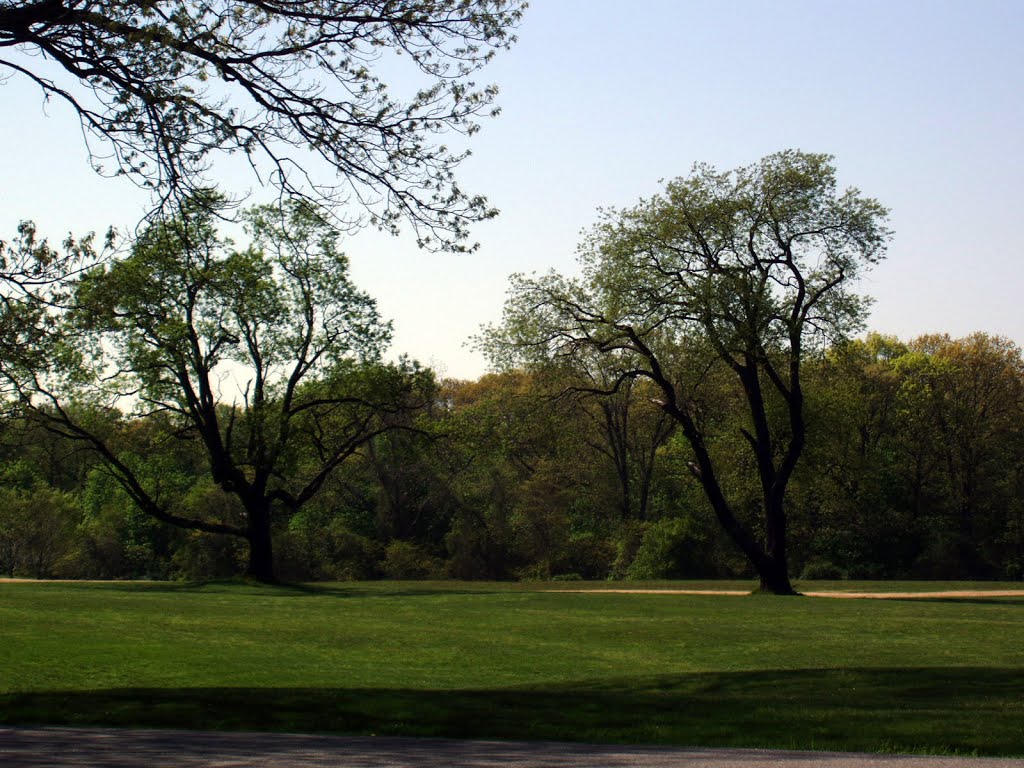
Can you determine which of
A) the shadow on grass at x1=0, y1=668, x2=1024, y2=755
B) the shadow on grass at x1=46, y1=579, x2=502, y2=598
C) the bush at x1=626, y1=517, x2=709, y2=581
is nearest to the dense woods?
the bush at x1=626, y1=517, x2=709, y2=581

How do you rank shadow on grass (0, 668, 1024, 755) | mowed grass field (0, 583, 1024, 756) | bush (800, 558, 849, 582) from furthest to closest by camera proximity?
bush (800, 558, 849, 582) < mowed grass field (0, 583, 1024, 756) < shadow on grass (0, 668, 1024, 755)

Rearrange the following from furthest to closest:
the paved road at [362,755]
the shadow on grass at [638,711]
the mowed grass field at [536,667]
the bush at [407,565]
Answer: the bush at [407,565]
the mowed grass field at [536,667]
the shadow on grass at [638,711]
the paved road at [362,755]

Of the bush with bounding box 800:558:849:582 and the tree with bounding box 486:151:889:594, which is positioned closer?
the tree with bounding box 486:151:889:594

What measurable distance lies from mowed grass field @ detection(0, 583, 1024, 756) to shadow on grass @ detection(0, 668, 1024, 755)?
0.13 ft

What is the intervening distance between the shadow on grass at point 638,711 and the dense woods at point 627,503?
34141 mm

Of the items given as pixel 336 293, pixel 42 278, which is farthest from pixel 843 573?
pixel 42 278

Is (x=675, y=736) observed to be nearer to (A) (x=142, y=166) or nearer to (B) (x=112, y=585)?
(A) (x=142, y=166)

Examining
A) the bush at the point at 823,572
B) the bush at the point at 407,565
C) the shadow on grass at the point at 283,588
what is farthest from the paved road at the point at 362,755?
the bush at the point at 407,565

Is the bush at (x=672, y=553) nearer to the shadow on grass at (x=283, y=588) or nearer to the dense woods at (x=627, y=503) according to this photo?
the dense woods at (x=627, y=503)

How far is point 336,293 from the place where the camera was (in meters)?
43.9

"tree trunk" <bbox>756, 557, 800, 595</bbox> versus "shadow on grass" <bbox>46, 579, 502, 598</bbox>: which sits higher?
"tree trunk" <bbox>756, 557, 800, 595</bbox>

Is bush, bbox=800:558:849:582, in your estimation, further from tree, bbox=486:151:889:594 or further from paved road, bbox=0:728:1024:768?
paved road, bbox=0:728:1024:768

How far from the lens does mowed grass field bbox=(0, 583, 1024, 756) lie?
12.7m

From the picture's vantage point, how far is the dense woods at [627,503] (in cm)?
5578
